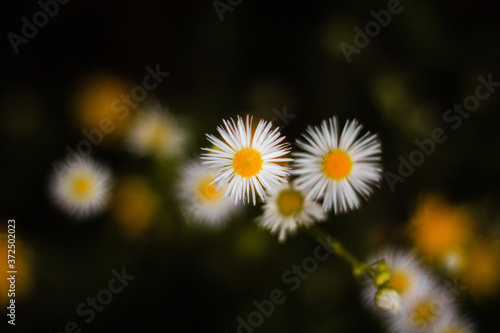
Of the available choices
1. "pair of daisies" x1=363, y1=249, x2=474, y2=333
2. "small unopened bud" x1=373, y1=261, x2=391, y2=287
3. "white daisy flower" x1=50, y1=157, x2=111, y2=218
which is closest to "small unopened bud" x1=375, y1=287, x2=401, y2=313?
"small unopened bud" x1=373, y1=261, x2=391, y2=287

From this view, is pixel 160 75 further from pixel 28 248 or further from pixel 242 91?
pixel 28 248

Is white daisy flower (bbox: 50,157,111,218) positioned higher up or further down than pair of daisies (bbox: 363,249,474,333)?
higher up

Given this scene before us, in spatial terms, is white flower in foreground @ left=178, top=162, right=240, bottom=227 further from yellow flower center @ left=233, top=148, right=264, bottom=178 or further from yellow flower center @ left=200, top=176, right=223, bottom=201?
yellow flower center @ left=233, top=148, right=264, bottom=178

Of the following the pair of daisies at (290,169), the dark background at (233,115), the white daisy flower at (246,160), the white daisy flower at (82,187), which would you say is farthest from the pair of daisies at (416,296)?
the white daisy flower at (82,187)

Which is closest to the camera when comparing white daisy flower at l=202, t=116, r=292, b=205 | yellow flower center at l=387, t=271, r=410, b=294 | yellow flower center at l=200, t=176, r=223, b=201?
white daisy flower at l=202, t=116, r=292, b=205

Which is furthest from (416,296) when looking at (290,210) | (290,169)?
(290,169)

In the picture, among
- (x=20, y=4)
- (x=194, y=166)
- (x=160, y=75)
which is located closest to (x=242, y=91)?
(x=160, y=75)
